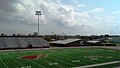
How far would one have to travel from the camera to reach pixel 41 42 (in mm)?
49906

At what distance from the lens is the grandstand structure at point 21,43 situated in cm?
4404

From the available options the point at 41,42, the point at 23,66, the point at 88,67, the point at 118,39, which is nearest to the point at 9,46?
the point at 41,42

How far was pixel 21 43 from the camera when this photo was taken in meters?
46.5

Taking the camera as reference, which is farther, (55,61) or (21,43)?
(21,43)

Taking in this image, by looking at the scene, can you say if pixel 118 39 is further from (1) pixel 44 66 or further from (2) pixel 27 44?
(1) pixel 44 66

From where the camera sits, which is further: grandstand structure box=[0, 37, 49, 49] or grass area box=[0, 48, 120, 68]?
grandstand structure box=[0, 37, 49, 49]

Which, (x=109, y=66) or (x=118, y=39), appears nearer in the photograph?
(x=109, y=66)

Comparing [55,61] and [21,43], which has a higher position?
[21,43]

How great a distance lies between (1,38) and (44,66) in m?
30.2

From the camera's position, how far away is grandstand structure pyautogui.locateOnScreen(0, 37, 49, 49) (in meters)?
44.0

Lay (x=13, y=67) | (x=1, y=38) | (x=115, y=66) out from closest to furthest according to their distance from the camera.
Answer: (x=13, y=67), (x=115, y=66), (x=1, y=38)

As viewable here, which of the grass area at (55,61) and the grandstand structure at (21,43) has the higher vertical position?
the grandstand structure at (21,43)

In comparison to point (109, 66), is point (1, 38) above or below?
above

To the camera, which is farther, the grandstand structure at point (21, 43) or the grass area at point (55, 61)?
the grandstand structure at point (21, 43)
